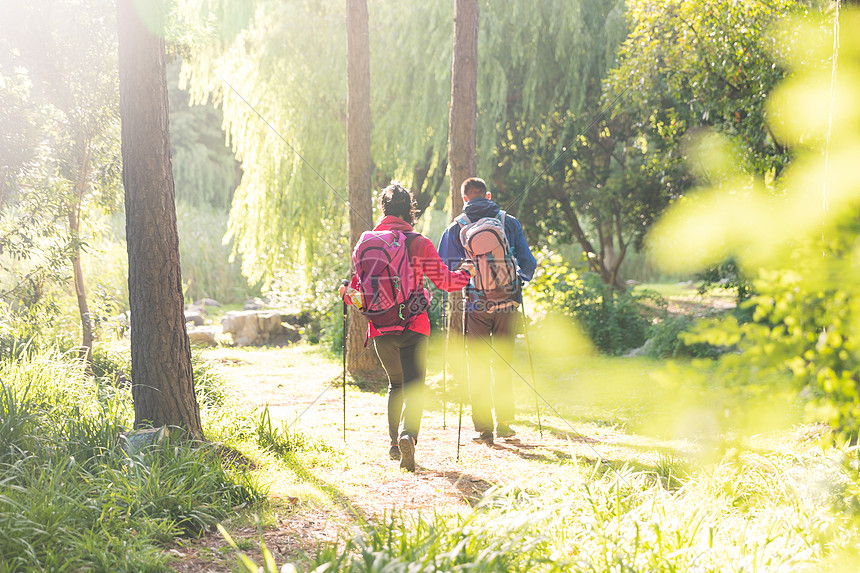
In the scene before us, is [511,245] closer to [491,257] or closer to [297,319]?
[491,257]

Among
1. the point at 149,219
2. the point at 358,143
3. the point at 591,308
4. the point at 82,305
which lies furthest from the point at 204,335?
the point at 149,219

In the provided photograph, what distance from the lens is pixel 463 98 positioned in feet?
24.1

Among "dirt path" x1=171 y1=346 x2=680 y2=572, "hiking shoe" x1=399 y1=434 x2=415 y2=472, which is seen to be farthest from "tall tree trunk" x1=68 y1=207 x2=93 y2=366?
"hiking shoe" x1=399 y1=434 x2=415 y2=472

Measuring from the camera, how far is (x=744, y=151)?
7562mm

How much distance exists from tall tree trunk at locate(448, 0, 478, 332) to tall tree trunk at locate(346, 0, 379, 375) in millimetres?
1507

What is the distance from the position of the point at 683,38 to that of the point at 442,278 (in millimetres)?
5186

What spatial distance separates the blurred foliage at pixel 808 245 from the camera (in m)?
1.82

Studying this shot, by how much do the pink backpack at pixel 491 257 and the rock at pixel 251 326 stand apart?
29.5 feet

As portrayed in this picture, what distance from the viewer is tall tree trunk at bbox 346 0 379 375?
8391mm

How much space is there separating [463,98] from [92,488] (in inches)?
217

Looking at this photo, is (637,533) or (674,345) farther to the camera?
(674,345)

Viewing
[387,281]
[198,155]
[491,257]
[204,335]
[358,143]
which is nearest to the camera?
[387,281]

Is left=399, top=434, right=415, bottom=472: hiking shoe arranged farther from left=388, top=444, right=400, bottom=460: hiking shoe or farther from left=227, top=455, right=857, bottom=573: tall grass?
left=227, top=455, right=857, bottom=573: tall grass

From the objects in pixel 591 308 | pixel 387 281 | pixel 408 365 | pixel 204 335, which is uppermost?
pixel 387 281
